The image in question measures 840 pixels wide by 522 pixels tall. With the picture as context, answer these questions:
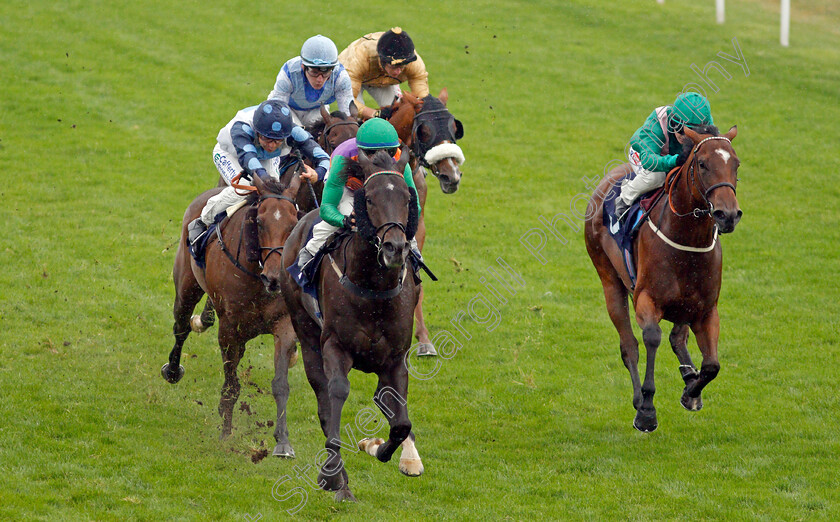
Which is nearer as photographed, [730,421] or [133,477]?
[133,477]

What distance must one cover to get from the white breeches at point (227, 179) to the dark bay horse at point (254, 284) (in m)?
0.16

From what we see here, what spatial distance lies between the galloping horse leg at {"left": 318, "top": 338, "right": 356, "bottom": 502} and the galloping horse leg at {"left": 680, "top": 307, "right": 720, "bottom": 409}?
9.55ft

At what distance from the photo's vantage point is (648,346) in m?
7.68

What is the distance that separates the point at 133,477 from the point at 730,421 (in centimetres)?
516

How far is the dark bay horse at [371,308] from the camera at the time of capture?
5.73m

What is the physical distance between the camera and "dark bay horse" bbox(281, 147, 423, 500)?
18.8 feet

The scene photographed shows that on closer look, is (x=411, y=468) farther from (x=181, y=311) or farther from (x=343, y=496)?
(x=181, y=311)

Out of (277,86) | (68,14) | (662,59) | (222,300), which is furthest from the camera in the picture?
(68,14)

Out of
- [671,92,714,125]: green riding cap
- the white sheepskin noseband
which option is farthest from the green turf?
[671,92,714,125]: green riding cap

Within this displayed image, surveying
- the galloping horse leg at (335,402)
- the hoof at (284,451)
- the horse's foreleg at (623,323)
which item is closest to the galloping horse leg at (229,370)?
the hoof at (284,451)

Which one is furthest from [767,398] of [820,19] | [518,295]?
[820,19]

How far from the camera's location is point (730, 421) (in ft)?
28.3

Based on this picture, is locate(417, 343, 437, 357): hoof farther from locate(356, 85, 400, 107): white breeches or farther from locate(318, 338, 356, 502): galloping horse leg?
locate(318, 338, 356, 502): galloping horse leg

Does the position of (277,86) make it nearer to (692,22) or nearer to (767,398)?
(767,398)
